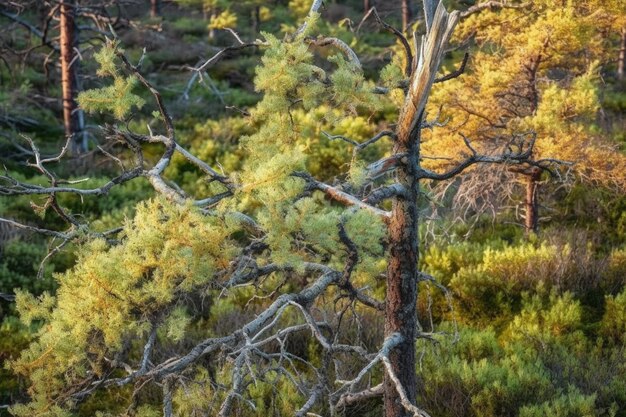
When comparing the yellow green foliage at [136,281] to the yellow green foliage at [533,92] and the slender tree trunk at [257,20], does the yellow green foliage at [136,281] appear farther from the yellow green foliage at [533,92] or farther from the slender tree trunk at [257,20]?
the slender tree trunk at [257,20]

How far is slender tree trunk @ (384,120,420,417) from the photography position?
3.78m

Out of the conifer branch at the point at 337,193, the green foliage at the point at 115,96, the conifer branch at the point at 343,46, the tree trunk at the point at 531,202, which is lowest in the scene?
the tree trunk at the point at 531,202

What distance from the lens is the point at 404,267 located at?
3.81 metres

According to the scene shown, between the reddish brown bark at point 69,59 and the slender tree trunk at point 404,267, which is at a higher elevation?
the reddish brown bark at point 69,59

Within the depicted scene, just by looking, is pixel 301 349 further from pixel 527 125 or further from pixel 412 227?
pixel 527 125

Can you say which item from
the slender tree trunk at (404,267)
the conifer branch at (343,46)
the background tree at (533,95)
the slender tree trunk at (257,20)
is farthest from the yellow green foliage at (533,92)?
the slender tree trunk at (257,20)

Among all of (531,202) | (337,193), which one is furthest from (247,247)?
(531,202)

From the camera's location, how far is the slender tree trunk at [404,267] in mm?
3779

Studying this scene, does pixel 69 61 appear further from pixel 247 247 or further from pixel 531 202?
pixel 247 247

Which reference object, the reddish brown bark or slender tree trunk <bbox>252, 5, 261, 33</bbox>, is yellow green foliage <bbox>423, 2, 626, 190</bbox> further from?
slender tree trunk <bbox>252, 5, 261, 33</bbox>

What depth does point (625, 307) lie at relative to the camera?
6.50 metres

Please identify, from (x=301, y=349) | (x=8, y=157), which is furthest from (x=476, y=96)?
(x=8, y=157)

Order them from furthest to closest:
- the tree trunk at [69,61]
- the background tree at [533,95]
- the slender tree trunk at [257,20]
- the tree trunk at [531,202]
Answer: the slender tree trunk at [257,20] → the tree trunk at [69,61] → the tree trunk at [531,202] → the background tree at [533,95]

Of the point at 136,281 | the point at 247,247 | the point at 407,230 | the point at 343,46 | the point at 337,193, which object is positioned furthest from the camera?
the point at 343,46
